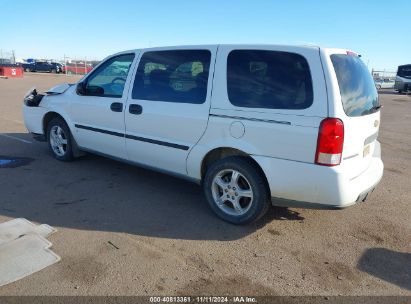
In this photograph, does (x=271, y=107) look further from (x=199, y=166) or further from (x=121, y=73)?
(x=121, y=73)

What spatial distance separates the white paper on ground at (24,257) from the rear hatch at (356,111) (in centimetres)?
279

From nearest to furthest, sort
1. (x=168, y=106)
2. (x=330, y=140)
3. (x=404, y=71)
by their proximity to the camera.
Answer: (x=330, y=140)
(x=168, y=106)
(x=404, y=71)

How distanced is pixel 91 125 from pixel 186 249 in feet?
8.93

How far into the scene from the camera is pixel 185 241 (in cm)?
380

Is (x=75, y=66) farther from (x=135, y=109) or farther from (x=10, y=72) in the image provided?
(x=135, y=109)

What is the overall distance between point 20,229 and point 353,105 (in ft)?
11.3

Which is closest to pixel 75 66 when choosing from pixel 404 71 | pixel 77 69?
pixel 77 69

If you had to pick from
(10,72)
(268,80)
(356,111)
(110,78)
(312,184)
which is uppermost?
(268,80)

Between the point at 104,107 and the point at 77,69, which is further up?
the point at 104,107

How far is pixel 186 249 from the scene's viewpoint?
3643 millimetres

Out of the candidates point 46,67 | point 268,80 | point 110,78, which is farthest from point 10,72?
point 268,80

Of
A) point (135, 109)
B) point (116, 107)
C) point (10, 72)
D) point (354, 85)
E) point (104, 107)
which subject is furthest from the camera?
point (10, 72)

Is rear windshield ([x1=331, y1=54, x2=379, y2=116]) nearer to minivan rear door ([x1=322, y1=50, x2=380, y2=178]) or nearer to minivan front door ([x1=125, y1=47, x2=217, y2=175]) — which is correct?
minivan rear door ([x1=322, y1=50, x2=380, y2=178])

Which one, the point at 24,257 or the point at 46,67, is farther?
the point at 46,67
